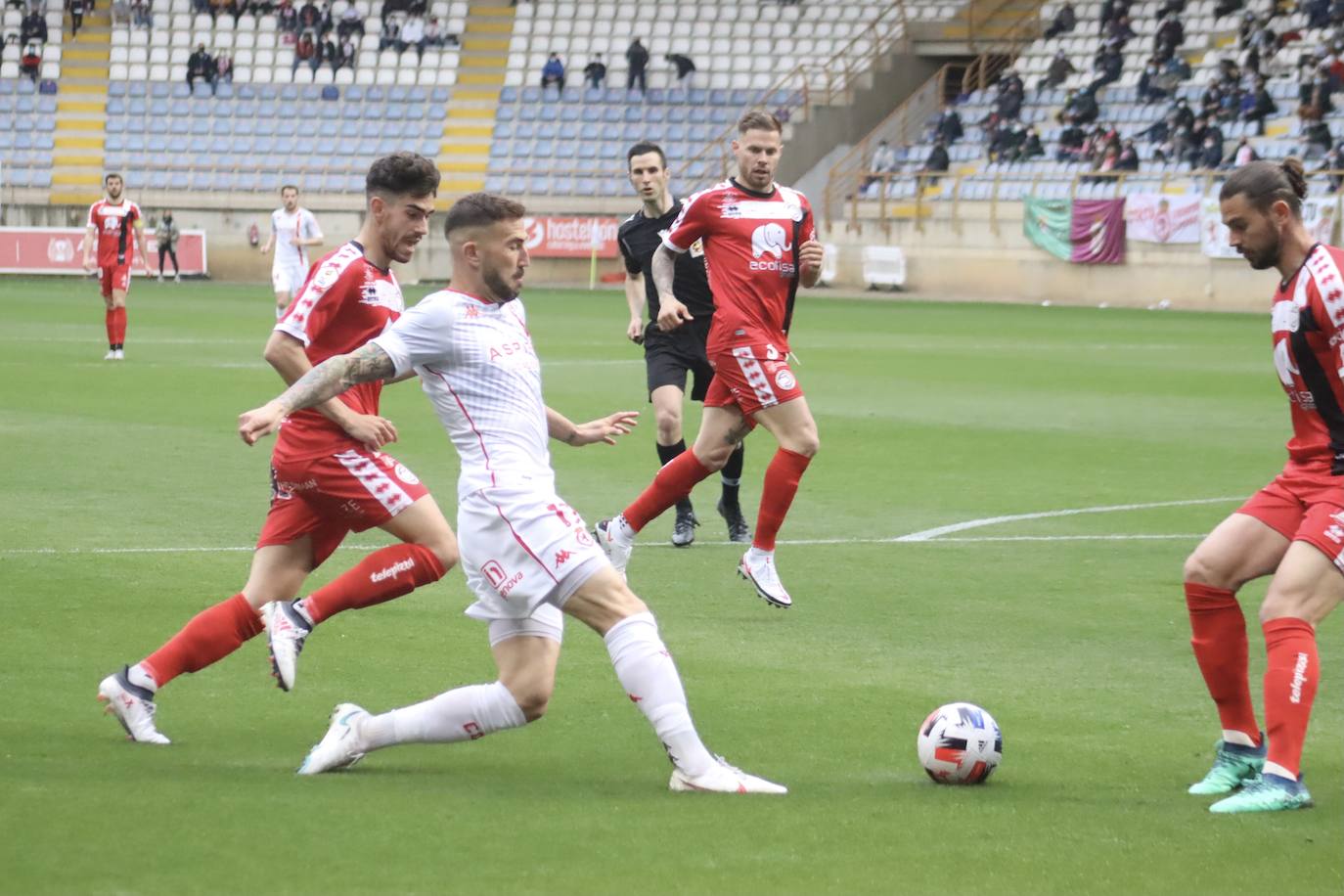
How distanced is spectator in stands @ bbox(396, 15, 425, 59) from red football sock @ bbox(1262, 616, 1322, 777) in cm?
4545

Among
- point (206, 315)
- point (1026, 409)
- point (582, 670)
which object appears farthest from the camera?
point (206, 315)

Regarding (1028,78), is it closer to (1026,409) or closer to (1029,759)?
(1026,409)

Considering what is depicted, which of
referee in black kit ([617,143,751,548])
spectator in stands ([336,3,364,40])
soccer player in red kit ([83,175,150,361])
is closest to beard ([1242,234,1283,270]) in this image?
referee in black kit ([617,143,751,548])

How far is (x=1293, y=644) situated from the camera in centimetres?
539

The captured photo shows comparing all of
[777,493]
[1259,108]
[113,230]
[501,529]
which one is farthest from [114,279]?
[1259,108]

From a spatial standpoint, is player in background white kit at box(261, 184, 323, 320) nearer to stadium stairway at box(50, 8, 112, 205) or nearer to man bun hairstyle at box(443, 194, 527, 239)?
stadium stairway at box(50, 8, 112, 205)

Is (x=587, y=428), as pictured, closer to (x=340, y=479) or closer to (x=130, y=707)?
(x=340, y=479)

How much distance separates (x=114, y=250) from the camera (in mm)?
22922

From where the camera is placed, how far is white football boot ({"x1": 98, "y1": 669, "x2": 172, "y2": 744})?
604 centimetres

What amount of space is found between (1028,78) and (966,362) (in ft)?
73.0

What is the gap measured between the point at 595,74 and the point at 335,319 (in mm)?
42047

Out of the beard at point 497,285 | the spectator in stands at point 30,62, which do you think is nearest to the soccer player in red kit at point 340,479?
the beard at point 497,285

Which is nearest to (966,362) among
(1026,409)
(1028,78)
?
(1026,409)

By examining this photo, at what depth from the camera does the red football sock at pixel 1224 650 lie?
5730mm
